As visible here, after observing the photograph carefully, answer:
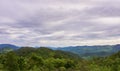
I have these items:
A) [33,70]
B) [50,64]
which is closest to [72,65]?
[50,64]

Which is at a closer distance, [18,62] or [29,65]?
[18,62]

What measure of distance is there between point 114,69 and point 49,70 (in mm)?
30312

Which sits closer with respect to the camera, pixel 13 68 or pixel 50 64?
pixel 13 68

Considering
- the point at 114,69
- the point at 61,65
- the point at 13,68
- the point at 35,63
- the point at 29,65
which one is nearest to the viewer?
the point at 114,69

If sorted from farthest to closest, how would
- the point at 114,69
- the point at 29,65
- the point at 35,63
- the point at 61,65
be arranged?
the point at 61,65 → the point at 35,63 → the point at 29,65 → the point at 114,69

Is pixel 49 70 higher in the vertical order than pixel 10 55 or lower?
lower

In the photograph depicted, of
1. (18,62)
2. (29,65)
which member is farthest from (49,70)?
(18,62)

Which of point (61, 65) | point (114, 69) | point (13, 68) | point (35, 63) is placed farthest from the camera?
point (61, 65)

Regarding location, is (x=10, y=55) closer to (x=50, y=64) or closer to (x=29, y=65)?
(x=29, y=65)

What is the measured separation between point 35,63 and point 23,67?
17695mm

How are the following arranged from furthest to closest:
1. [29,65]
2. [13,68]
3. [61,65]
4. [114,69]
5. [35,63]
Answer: [61,65] < [35,63] < [29,65] < [13,68] < [114,69]

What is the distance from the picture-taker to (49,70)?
94.7 meters

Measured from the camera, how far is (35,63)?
102 metres

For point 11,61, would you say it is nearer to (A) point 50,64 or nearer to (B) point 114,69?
(A) point 50,64
